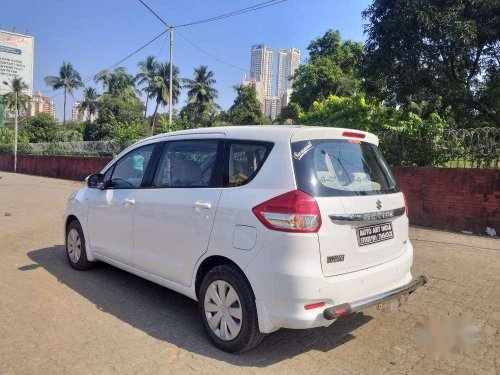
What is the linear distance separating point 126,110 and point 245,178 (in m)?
54.7

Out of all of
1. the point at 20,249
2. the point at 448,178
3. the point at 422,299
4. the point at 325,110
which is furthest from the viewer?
the point at 325,110

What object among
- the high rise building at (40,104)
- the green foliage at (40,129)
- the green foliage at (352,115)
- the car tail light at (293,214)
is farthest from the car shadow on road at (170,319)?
the high rise building at (40,104)

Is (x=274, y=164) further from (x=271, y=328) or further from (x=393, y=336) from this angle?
(x=393, y=336)

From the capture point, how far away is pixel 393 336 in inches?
157

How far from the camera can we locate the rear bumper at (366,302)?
320 centimetres

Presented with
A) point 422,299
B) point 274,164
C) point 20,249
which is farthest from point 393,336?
point 20,249

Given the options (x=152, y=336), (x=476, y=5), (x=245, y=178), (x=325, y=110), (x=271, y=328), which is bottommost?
(x=152, y=336)

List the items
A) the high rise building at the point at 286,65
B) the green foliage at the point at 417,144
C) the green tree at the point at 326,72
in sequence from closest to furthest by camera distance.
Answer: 1. the green foliage at the point at 417,144
2. the green tree at the point at 326,72
3. the high rise building at the point at 286,65

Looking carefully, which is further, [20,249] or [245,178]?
[20,249]

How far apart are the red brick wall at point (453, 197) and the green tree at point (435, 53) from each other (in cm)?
516

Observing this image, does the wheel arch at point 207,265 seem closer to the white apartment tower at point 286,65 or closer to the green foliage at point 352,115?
the green foliage at point 352,115

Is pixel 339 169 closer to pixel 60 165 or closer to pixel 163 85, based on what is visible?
pixel 60 165

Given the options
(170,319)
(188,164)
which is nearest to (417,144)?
(188,164)

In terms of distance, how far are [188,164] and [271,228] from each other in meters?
1.35
